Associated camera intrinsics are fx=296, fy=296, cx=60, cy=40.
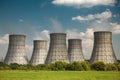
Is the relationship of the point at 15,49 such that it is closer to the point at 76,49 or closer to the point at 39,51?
the point at 39,51

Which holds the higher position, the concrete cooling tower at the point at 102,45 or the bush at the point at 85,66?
the concrete cooling tower at the point at 102,45

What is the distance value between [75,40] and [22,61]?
35.5ft

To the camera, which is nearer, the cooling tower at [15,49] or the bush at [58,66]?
the bush at [58,66]

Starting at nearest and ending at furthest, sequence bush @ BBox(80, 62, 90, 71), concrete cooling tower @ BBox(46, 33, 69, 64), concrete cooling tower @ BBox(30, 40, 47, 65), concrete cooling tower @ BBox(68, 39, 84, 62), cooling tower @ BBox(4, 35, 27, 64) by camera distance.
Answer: bush @ BBox(80, 62, 90, 71) < concrete cooling tower @ BBox(46, 33, 69, 64) < cooling tower @ BBox(4, 35, 27, 64) < concrete cooling tower @ BBox(68, 39, 84, 62) < concrete cooling tower @ BBox(30, 40, 47, 65)

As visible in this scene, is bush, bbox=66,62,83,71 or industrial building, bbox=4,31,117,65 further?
industrial building, bbox=4,31,117,65

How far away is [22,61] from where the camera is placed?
5634 centimetres

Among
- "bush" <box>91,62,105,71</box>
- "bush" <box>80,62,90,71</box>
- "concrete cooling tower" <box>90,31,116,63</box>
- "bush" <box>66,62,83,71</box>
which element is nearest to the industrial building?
"concrete cooling tower" <box>90,31,116,63</box>

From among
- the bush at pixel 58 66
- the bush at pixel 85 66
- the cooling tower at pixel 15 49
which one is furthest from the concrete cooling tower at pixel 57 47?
the cooling tower at pixel 15 49

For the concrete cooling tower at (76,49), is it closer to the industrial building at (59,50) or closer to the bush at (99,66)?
the industrial building at (59,50)

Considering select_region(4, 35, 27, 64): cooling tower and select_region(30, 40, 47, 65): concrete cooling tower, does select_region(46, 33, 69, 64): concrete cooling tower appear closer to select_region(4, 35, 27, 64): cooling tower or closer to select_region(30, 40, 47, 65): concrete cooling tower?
select_region(4, 35, 27, 64): cooling tower

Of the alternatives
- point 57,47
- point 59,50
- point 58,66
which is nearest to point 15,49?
point 57,47

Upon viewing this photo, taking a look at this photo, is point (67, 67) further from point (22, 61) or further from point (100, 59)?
point (22, 61)

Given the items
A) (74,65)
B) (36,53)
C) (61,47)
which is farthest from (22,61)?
(74,65)

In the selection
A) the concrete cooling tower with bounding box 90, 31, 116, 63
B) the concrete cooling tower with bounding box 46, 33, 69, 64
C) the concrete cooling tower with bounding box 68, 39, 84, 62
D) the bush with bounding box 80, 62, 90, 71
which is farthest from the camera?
the concrete cooling tower with bounding box 68, 39, 84, 62
